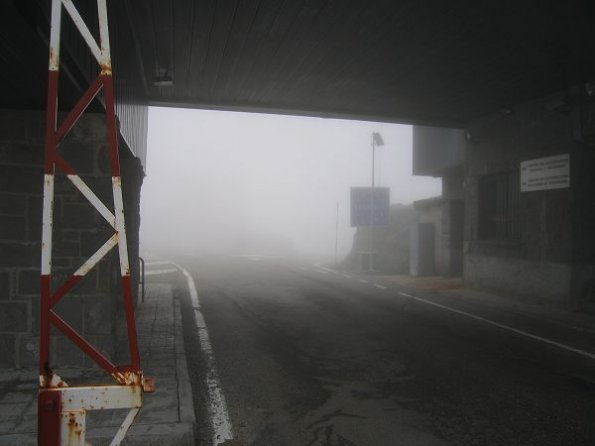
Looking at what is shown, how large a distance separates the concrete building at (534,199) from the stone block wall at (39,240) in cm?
990

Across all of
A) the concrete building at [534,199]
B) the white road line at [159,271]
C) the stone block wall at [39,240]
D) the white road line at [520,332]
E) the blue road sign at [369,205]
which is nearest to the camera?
the stone block wall at [39,240]

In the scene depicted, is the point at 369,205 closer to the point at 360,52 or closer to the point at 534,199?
the point at 534,199

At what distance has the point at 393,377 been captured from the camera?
6316mm

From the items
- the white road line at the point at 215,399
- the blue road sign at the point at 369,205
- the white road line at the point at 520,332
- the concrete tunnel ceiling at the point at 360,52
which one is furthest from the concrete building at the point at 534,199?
the white road line at the point at 215,399

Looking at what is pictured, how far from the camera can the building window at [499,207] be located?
1402 cm

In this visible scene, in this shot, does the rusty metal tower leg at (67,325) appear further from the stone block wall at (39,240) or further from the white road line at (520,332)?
the white road line at (520,332)

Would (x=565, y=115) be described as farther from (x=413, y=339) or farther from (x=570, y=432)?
(x=570, y=432)

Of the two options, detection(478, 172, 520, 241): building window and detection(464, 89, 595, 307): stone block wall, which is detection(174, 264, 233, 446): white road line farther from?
detection(478, 172, 520, 241): building window

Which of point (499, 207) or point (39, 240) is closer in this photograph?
point (39, 240)

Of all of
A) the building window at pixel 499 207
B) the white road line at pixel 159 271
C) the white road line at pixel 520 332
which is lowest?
the white road line at pixel 520 332

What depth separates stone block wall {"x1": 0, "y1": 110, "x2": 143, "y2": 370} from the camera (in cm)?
593

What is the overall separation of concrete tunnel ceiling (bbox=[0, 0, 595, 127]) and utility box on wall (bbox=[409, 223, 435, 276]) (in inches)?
269

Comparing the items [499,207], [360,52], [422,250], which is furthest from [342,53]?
[422,250]

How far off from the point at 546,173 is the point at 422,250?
7.60 metres
